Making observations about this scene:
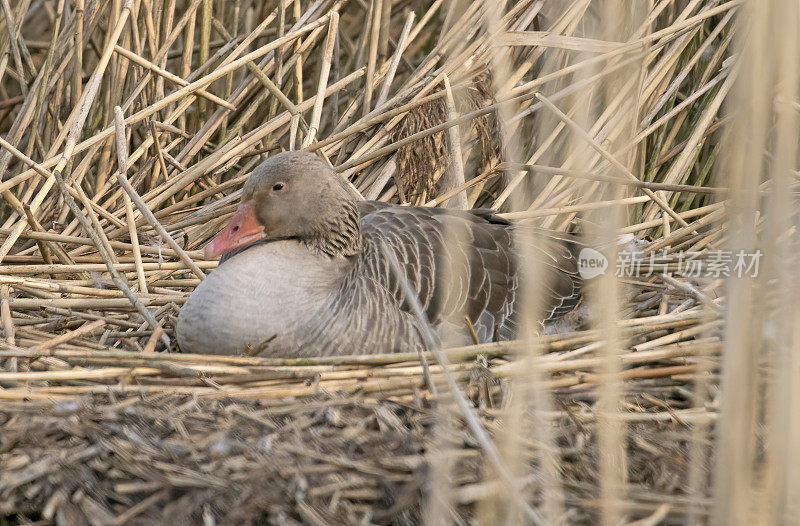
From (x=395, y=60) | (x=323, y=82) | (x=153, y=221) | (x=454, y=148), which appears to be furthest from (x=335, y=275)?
(x=395, y=60)

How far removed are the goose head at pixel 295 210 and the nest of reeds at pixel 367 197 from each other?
1.69ft

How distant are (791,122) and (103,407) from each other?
2.02 metres

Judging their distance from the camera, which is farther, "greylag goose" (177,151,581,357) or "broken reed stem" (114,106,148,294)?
"broken reed stem" (114,106,148,294)

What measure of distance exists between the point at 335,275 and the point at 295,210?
0.98 feet

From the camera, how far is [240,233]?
370 centimetres

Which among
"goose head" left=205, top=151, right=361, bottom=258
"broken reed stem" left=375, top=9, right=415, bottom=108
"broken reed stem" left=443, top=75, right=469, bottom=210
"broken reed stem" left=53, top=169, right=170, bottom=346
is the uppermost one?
"broken reed stem" left=375, top=9, right=415, bottom=108

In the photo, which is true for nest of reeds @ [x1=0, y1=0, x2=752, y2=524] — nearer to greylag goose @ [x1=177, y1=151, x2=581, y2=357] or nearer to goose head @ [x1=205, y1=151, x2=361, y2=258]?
greylag goose @ [x1=177, y1=151, x2=581, y2=357]

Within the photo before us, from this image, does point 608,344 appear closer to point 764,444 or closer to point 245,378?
point 764,444

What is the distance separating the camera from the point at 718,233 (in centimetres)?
439

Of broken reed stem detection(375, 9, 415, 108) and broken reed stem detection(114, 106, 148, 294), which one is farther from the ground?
broken reed stem detection(375, 9, 415, 108)

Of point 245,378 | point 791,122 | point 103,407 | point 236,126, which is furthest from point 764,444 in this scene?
point 236,126

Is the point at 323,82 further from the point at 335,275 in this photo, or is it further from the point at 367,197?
the point at 335,275

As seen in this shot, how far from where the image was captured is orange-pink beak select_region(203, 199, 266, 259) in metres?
3.65

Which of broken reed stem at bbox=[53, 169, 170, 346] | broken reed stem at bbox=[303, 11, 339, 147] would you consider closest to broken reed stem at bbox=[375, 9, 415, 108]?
broken reed stem at bbox=[303, 11, 339, 147]
